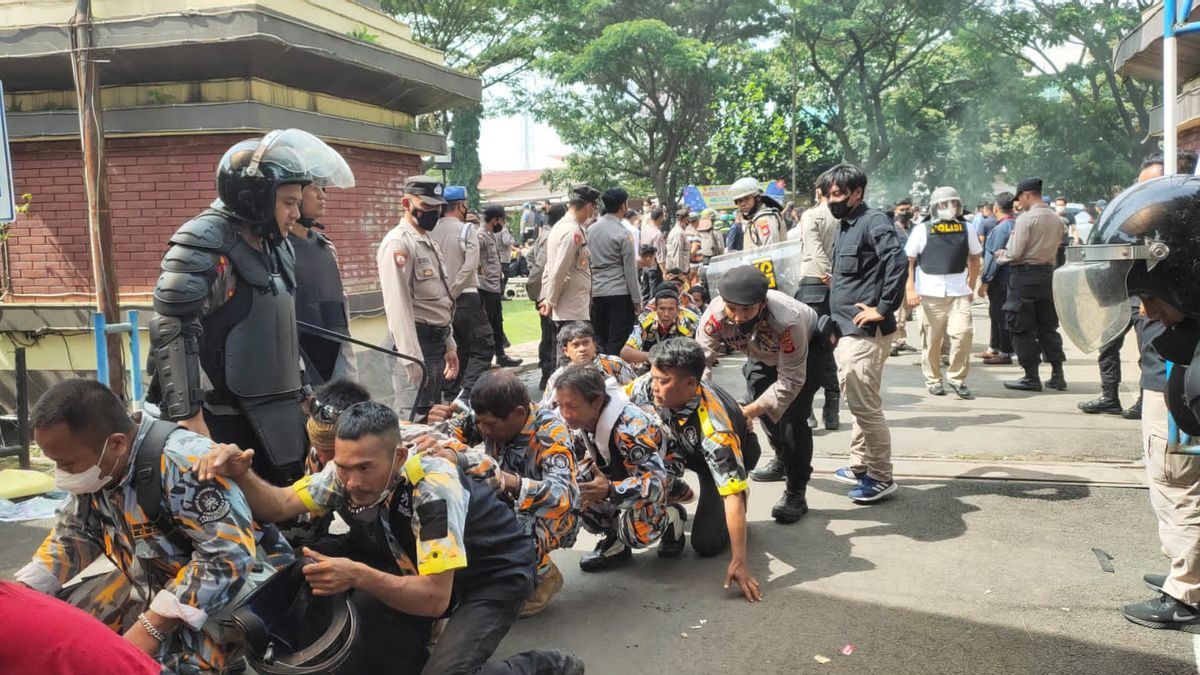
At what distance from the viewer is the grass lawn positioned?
1349cm

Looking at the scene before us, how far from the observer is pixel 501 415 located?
3.60 metres

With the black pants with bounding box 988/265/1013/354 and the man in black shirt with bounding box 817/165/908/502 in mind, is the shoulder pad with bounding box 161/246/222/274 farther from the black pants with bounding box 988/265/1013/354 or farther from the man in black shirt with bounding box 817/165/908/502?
the black pants with bounding box 988/265/1013/354

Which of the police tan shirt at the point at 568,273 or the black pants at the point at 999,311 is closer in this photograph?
the police tan shirt at the point at 568,273

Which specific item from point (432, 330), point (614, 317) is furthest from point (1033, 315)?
point (432, 330)

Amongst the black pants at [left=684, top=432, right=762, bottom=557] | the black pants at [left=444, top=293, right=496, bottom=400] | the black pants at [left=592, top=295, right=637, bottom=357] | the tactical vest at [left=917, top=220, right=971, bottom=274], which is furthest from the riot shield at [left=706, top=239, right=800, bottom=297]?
the black pants at [left=684, top=432, right=762, bottom=557]

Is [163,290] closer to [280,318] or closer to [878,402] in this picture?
[280,318]

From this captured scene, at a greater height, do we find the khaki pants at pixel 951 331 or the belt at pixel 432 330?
the belt at pixel 432 330

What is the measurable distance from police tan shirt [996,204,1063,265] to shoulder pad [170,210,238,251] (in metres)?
6.87

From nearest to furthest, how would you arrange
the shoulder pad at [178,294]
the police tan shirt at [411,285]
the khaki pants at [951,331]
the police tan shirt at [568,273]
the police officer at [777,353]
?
the shoulder pad at [178,294], the police officer at [777,353], the police tan shirt at [411,285], the police tan shirt at [568,273], the khaki pants at [951,331]

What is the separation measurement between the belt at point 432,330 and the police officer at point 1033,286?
5270mm

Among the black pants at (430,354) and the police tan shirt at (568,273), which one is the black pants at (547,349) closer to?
the police tan shirt at (568,273)

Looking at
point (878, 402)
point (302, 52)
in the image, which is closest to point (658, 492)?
point (878, 402)

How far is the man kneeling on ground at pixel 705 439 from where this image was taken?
3779 mm

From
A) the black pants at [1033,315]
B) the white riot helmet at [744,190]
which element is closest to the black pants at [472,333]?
the white riot helmet at [744,190]
